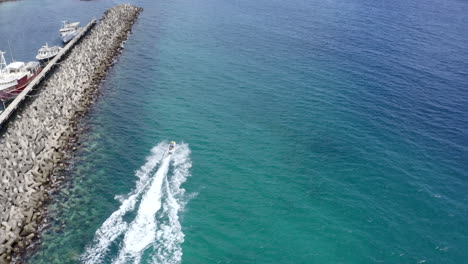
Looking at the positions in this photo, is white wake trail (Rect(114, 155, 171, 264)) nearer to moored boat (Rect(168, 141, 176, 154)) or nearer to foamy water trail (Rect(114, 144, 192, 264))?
foamy water trail (Rect(114, 144, 192, 264))

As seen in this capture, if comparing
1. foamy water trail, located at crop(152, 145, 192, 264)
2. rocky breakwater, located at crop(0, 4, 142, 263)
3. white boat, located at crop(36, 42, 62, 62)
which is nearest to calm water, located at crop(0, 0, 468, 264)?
foamy water trail, located at crop(152, 145, 192, 264)

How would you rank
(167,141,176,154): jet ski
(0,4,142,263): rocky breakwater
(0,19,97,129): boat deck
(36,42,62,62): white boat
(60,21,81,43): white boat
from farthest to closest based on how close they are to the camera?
(60,21,81,43): white boat < (36,42,62,62): white boat < (0,19,97,129): boat deck < (167,141,176,154): jet ski < (0,4,142,263): rocky breakwater

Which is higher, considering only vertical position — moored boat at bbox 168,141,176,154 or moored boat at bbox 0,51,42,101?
moored boat at bbox 0,51,42,101

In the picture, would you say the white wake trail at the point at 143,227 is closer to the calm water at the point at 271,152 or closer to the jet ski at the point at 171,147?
the calm water at the point at 271,152

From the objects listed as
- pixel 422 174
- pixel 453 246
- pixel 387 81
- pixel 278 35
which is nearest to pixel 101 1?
pixel 278 35

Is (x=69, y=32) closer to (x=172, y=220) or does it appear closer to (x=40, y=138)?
(x=40, y=138)

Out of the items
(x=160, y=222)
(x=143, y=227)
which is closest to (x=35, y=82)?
(x=143, y=227)
